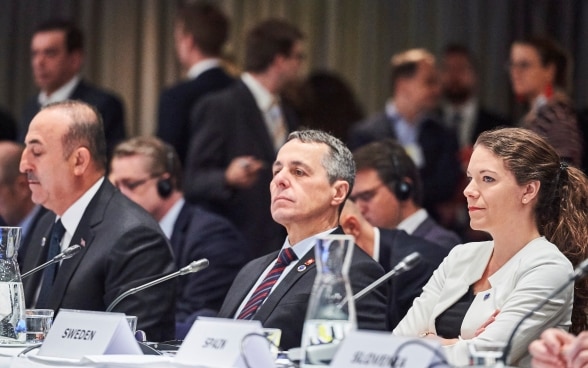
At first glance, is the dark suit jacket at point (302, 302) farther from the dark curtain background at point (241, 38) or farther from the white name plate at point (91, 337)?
the dark curtain background at point (241, 38)

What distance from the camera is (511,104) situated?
7766 mm

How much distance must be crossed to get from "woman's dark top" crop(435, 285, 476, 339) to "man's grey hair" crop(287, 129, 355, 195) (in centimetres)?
61

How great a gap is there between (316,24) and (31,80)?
2.05 metres

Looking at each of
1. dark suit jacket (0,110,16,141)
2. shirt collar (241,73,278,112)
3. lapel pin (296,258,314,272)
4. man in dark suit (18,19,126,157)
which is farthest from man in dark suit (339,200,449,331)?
dark suit jacket (0,110,16,141)

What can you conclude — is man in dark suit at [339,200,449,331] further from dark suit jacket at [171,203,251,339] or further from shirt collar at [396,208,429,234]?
dark suit jacket at [171,203,251,339]

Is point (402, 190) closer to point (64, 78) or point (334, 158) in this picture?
point (334, 158)

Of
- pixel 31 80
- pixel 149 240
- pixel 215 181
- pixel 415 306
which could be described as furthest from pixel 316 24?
pixel 415 306

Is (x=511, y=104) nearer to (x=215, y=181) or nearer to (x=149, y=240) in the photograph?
(x=215, y=181)

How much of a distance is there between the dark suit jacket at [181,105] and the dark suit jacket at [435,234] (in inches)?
68.2

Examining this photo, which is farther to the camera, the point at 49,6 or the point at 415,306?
the point at 49,6

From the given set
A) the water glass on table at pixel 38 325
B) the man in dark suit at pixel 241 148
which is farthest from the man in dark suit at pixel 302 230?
the man in dark suit at pixel 241 148

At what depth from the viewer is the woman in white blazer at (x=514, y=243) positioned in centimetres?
332

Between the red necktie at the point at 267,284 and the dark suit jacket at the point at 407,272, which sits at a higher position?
the red necktie at the point at 267,284

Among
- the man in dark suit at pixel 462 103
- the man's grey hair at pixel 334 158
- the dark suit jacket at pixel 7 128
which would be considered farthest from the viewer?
the man in dark suit at pixel 462 103
